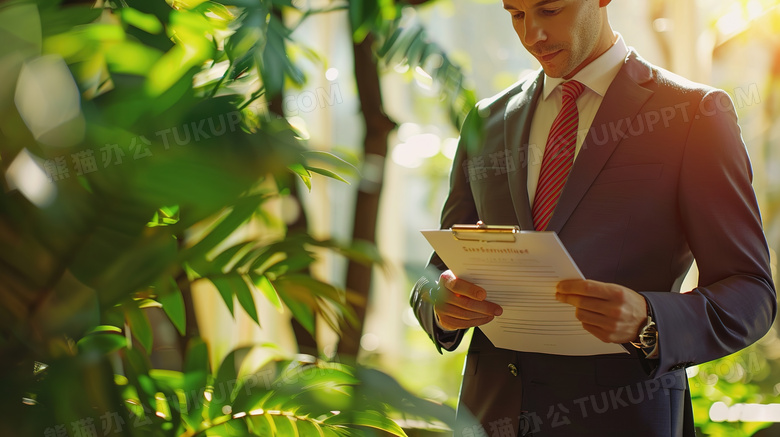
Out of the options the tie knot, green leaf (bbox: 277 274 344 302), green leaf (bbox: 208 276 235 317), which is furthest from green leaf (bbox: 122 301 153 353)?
the tie knot

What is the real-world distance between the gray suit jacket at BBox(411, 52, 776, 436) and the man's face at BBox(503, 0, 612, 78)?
0.08 m

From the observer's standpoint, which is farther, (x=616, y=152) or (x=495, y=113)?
(x=495, y=113)

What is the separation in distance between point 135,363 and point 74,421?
247 mm

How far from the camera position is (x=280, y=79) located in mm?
738

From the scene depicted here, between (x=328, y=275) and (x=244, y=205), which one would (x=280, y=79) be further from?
(x=328, y=275)

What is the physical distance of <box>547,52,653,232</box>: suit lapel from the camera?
105 centimetres

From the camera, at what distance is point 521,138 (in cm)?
118

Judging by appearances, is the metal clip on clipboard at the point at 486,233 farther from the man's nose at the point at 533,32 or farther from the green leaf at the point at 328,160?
the man's nose at the point at 533,32

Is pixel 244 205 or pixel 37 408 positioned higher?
pixel 244 205

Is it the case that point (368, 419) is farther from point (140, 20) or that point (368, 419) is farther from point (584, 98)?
point (584, 98)

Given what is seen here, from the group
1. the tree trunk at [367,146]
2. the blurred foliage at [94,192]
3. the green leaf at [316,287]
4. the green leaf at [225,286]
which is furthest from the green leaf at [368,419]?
the tree trunk at [367,146]

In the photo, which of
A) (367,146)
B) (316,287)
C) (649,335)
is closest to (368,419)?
(316,287)

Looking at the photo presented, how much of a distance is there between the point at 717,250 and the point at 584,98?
346 millimetres

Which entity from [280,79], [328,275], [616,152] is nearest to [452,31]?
[328,275]
